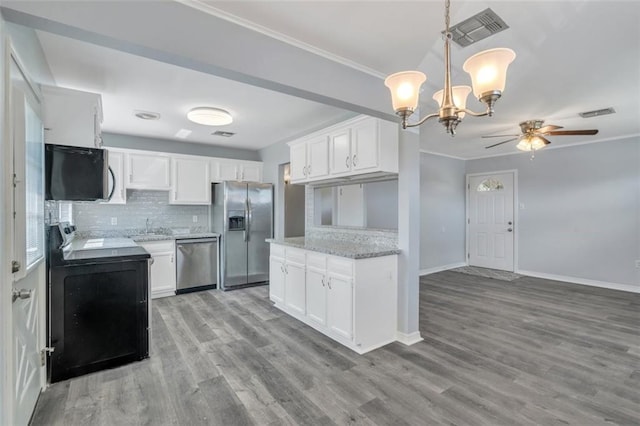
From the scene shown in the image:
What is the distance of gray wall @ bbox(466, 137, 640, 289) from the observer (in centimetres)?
490

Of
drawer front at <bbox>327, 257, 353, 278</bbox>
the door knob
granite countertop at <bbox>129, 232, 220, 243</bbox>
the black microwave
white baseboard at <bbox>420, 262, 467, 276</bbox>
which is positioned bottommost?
white baseboard at <bbox>420, 262, 467, 276</bbox>

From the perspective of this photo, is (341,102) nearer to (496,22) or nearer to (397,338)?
(496,22)

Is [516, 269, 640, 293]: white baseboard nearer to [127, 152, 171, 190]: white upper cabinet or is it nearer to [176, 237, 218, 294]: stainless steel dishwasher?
[176, 237, 218, 294]: stainless steel dishwasher

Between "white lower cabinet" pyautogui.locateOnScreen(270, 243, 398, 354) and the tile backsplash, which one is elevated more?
the tile backsplash

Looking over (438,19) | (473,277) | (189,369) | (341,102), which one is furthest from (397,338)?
(473,277)

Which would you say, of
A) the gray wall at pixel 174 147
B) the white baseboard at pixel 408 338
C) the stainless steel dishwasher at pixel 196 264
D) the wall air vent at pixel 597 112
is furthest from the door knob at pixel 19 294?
the wall air vent at pixel 597 112

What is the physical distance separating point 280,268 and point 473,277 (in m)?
3.95

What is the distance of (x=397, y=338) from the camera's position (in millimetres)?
3057

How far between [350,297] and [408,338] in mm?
770

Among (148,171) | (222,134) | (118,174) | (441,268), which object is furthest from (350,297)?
(441,268)

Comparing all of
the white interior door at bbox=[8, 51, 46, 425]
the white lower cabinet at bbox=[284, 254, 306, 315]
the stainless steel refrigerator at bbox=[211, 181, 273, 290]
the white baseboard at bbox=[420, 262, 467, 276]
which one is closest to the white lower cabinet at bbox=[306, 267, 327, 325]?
the white lower cabinet at bbox=[284, 254, 306, 315]

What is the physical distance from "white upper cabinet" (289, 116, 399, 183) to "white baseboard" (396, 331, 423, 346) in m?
1.61

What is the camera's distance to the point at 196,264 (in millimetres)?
4844

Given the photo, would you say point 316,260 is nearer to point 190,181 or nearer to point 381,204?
point 381,204
